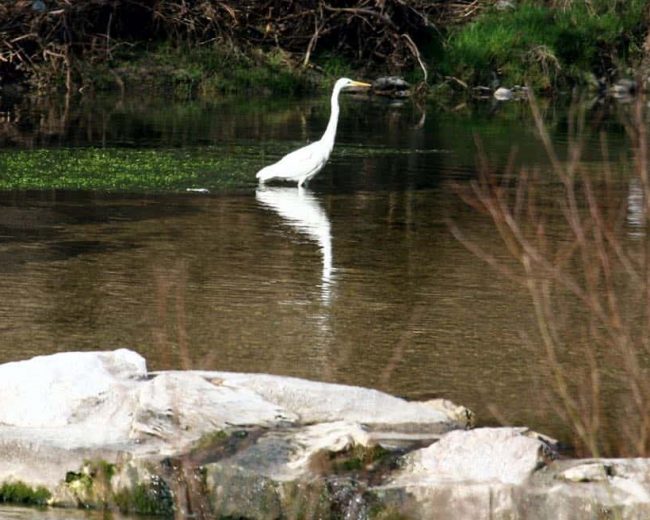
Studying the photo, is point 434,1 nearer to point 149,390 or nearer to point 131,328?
point 131,328

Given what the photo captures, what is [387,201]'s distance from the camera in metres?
14.7

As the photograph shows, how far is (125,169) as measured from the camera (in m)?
16.4

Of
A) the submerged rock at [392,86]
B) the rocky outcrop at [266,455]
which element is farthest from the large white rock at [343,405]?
the submerged rock at [392,86]

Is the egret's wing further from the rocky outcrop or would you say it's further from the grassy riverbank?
the grassy riverbank

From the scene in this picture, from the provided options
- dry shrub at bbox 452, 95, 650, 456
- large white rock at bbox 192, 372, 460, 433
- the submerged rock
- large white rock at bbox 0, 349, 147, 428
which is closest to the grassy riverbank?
the submerged rock

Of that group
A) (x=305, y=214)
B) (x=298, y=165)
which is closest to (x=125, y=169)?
(x=298, y=165)

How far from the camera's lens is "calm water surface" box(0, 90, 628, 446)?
7734 millimetres

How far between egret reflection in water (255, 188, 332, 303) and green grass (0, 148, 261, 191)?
20.5 inches

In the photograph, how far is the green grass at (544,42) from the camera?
3256 centimetres

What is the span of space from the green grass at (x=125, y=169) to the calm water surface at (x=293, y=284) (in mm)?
389

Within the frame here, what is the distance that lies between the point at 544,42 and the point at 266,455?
28.4 meters

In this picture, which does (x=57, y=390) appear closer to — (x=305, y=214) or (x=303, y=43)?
(x=305, y=214)

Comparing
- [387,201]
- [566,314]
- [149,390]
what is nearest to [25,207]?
[387,201]

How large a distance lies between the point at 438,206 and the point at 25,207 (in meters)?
3.85
